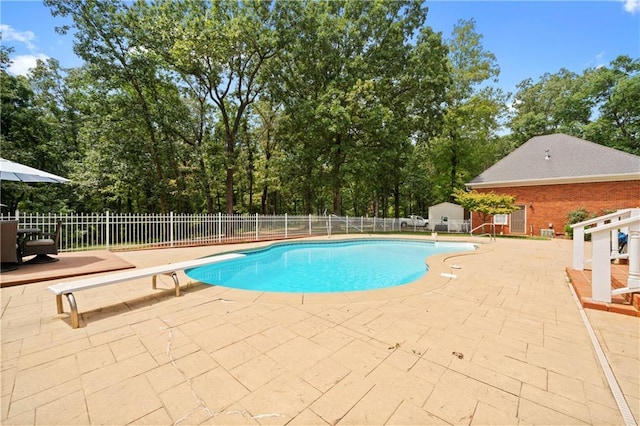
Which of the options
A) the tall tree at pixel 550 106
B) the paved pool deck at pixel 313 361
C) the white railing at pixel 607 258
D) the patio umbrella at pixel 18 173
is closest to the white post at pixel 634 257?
the white railing at pixel 607 258

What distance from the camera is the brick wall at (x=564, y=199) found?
1379 centimetres

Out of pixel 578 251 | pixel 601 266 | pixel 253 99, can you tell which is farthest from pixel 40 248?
pixel 253 99

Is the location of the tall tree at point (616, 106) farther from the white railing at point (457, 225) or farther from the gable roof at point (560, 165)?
Answer: the white railing at point (457, 225)

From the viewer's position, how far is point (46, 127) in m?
17.7

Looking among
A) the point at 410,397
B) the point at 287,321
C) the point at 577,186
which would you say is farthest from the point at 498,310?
the point at 577,186

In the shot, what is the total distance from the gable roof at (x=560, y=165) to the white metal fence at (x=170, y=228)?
1176cm

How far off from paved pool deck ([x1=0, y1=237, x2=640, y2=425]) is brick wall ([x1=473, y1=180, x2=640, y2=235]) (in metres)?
15.9

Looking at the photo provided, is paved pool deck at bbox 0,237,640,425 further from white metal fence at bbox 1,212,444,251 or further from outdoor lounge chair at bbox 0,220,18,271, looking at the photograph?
white metal fence at bbox 1,212,444,251

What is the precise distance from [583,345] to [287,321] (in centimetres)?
299

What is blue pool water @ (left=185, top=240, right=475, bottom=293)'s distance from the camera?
5.75 metres

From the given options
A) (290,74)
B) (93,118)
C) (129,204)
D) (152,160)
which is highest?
(290,74)

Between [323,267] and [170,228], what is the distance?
19.8ft

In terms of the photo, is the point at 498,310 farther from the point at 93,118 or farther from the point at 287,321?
the point at 93,118

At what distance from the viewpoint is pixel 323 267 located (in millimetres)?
→ 7750
